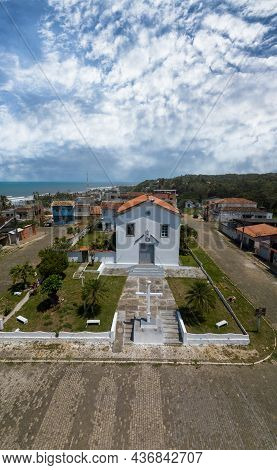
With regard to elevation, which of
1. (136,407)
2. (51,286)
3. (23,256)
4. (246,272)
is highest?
(51,286)

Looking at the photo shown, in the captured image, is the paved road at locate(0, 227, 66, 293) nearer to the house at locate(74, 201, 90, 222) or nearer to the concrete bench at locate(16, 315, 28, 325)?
the concrete bench at locate(16, 315, 28, 325)

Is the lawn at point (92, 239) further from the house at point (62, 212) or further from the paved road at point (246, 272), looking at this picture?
the house at point (62, 212)

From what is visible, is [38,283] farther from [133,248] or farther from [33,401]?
[33,401]

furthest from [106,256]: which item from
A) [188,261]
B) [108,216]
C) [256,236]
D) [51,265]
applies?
[256,236]

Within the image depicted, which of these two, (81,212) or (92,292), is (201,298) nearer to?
(92,292)

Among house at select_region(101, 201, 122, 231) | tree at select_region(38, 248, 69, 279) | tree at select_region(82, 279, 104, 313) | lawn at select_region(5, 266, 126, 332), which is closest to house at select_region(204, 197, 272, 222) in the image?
house at select_region(101, 201, 122, 231)

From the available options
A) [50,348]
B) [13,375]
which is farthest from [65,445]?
[50,348]
